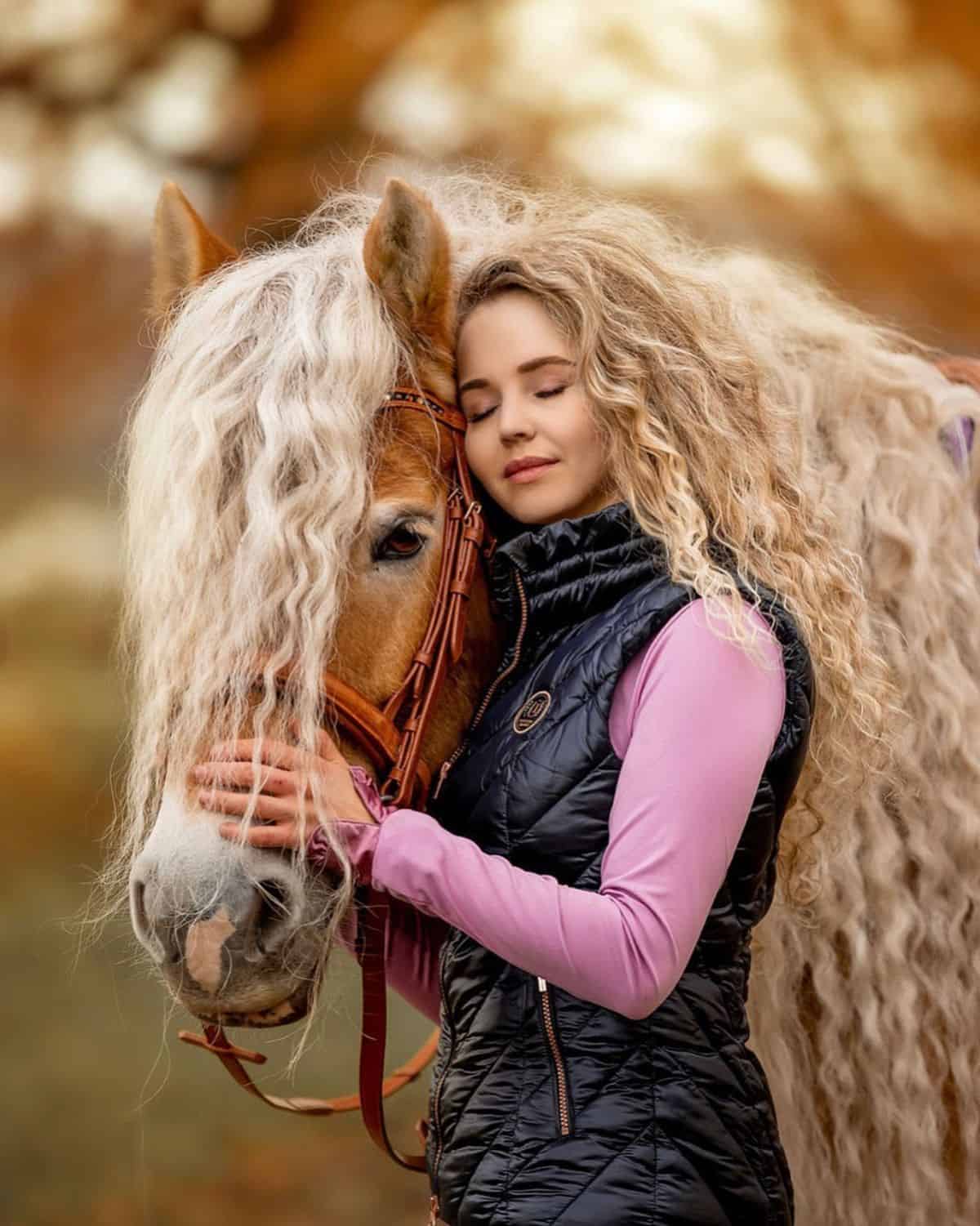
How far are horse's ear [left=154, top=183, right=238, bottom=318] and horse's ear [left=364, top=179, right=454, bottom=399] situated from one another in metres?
0.16

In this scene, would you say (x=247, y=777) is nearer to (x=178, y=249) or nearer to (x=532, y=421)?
(x=532, y=421)

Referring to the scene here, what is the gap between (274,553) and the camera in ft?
2.53

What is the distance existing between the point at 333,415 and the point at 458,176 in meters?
0.39

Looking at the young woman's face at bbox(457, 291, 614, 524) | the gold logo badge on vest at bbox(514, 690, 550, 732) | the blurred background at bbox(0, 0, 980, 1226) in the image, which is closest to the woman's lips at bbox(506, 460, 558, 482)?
the young woman's face at bbox(457, 291, 614, 524)

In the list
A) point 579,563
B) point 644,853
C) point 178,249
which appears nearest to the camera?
point 644,853

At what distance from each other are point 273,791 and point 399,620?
0.49 feet

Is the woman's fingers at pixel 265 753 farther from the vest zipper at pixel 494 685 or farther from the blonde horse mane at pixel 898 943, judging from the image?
the blonde horse mane at pixel 898 943

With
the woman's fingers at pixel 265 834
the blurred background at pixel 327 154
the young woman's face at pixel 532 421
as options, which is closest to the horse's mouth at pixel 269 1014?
the woman's fingers at pixel 265 834

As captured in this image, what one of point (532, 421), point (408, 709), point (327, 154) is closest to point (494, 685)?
point (408, 709)

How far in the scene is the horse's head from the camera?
74 cm

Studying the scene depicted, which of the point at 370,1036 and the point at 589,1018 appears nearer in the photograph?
the point at 589,1018

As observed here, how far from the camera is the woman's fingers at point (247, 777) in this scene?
735 millimetres

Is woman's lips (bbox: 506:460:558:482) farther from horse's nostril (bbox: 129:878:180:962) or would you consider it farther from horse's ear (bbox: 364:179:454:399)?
horse's nostril (bbox: 129:878:180:962)

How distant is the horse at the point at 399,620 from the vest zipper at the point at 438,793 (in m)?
0.01
